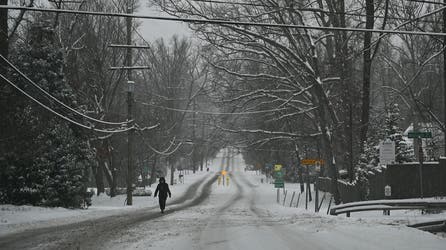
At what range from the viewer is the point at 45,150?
2392 centimetres

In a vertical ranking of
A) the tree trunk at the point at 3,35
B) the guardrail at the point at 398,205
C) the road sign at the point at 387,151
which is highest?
the tree trunk at the point at 3,35

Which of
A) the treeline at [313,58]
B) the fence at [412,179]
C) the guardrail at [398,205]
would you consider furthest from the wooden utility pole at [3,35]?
the fence at [412,179]

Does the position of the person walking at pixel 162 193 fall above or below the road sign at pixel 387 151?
below

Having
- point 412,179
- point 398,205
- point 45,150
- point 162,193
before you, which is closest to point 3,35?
point 45,150

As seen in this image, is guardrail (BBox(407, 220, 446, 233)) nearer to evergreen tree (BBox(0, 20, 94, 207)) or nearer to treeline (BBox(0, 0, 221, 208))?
treeline (BBox(0, 0, 221, 208))

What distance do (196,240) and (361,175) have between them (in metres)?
20.5

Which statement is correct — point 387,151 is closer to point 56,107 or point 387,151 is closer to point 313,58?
point 313,58

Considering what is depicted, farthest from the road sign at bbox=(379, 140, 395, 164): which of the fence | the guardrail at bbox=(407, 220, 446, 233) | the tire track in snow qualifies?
the tire track in snow

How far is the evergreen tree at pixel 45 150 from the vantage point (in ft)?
73.1

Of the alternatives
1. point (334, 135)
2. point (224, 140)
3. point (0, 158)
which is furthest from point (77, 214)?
point (334, 135)

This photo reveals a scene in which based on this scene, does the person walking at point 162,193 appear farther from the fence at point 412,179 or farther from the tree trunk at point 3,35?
the fence at point 412,179

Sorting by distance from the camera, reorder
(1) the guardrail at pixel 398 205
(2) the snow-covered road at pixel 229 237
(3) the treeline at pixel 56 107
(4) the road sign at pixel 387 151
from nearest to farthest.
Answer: (2) the snow-covered road at pixel 229 237, (1) the guardrail at pixel 398 205, (3) the treeline at pixel 56 107, (4) the road sign at pixel 387 151

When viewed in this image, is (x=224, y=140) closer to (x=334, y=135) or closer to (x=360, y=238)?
(x=334, y=135)

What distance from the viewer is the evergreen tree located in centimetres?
2228
